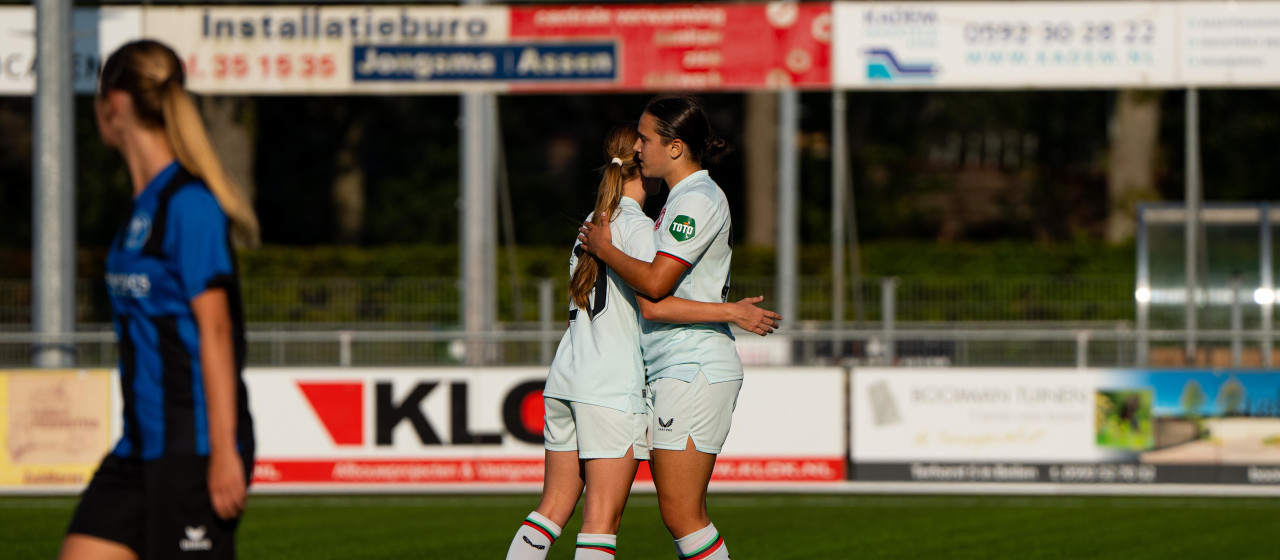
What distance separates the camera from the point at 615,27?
579 inches

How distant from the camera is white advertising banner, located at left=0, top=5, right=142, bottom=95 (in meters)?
14.4

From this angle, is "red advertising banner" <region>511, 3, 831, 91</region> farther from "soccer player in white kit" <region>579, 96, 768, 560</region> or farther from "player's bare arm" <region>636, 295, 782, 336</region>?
"player's bare arm" <region>636, 295, 782, 336</region>

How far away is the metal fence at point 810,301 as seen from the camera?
16156 millimetres

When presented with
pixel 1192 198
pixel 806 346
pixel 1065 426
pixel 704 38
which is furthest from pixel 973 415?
pixel 1192 198

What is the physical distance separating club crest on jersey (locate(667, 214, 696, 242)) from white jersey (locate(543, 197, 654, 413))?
6.6 inches

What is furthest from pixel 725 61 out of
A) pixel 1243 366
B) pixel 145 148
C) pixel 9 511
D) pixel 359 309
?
pixel 145 148

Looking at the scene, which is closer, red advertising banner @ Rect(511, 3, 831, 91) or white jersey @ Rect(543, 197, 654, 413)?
white jersey @ Rect(543, 197, 654, 413)

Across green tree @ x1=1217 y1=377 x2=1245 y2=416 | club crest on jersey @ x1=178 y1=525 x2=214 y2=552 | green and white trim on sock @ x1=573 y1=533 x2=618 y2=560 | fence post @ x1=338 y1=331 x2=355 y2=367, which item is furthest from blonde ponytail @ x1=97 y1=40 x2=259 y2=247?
green tree @ x1=1217 y1=377 x2=1245 y2=416

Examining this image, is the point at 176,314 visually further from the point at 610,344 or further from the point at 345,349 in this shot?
the point at 345,349

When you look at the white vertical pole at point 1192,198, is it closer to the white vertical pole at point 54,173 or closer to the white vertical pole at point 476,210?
the white vertical pole at point 476,210

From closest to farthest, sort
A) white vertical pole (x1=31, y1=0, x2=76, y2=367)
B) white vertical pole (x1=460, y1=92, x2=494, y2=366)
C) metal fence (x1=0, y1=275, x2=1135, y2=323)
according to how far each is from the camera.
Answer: white vertical pole (x1=31, y1=0, x2=76, y2=367) < white vertical pole (x1=460, y1=92, x2=494, y2=366) < metal fence (x1=0, y1=275, x2=1135, y2=323)

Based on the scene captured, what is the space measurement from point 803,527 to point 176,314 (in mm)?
6457

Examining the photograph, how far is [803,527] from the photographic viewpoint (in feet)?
30.1

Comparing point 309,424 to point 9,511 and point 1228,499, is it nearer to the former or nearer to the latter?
point 9,511
